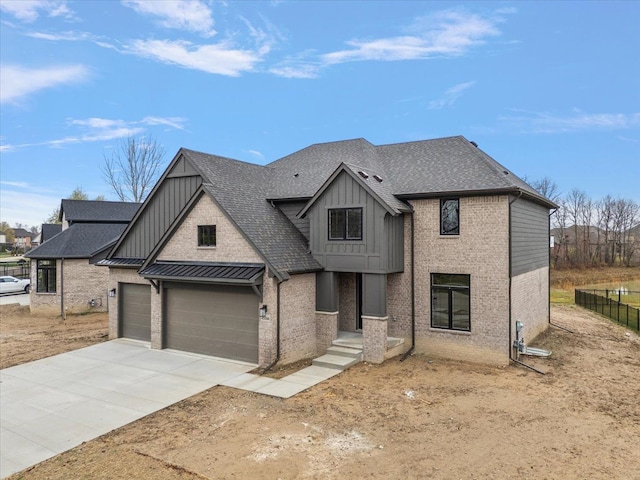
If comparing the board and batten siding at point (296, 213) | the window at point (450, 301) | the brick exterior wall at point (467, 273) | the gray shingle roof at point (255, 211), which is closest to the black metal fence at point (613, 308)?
the brick exterior wall at point (467, 273)

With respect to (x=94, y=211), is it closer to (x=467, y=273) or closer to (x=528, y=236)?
(x=467, y=273)

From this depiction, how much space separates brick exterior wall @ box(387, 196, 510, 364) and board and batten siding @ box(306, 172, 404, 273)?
83 cm

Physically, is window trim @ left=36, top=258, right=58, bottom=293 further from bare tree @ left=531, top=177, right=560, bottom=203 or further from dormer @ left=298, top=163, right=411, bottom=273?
bare tree @ left=531, top=177, right=560, bottom=203

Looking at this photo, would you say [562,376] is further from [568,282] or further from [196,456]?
[568,282]

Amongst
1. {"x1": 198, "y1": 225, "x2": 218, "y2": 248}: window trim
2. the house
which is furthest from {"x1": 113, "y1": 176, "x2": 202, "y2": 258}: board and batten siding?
{"x1": 198, "y1": 225, "x2": 218, "y2": 248}: window trim

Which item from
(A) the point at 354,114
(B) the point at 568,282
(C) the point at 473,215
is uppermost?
(A) the point at 354,114

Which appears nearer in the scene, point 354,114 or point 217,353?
point 217,353

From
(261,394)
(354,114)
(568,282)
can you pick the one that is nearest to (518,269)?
(261,394)

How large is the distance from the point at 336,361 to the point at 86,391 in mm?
7432

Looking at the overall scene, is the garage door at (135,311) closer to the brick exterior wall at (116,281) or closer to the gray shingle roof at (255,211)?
the brick exterior wall at (116,281)

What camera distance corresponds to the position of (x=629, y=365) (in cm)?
1370

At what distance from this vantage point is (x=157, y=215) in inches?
711

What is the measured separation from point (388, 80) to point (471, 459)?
84.2 ft

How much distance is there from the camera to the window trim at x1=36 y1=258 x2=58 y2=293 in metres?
25.8
